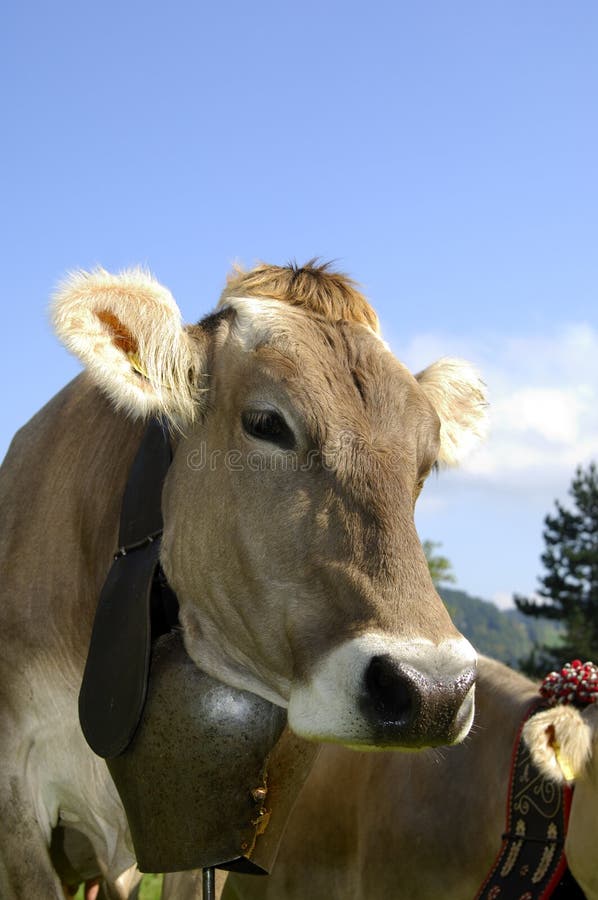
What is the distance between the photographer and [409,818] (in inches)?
180

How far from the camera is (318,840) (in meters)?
4.84

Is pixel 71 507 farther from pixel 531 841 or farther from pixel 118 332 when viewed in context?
pixel 531 841

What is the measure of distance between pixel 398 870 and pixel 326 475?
2461mm

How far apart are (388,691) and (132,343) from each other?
1.53 metres

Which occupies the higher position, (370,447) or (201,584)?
(370,447)

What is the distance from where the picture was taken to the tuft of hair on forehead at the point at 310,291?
3.46 meters

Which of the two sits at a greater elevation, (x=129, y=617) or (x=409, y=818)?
(x=129, y=617)

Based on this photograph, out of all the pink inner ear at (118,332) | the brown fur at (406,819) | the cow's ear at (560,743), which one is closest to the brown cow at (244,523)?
the pink inner ear at (118,332)

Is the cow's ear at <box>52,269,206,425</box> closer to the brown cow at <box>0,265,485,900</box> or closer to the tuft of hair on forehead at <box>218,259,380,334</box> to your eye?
the brown cow at <box>0,265,485,900</box>

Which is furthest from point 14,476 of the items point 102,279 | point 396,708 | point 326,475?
point 396,708

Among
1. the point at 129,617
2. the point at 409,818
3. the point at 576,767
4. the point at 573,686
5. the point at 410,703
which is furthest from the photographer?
the point at 409,818

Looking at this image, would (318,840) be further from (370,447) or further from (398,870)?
(370,447)

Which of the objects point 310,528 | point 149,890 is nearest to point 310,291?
point 310,528

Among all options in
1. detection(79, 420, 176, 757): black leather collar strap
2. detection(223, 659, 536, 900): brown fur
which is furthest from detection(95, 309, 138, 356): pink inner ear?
detection(223, 659, 536, 900): brown fur
